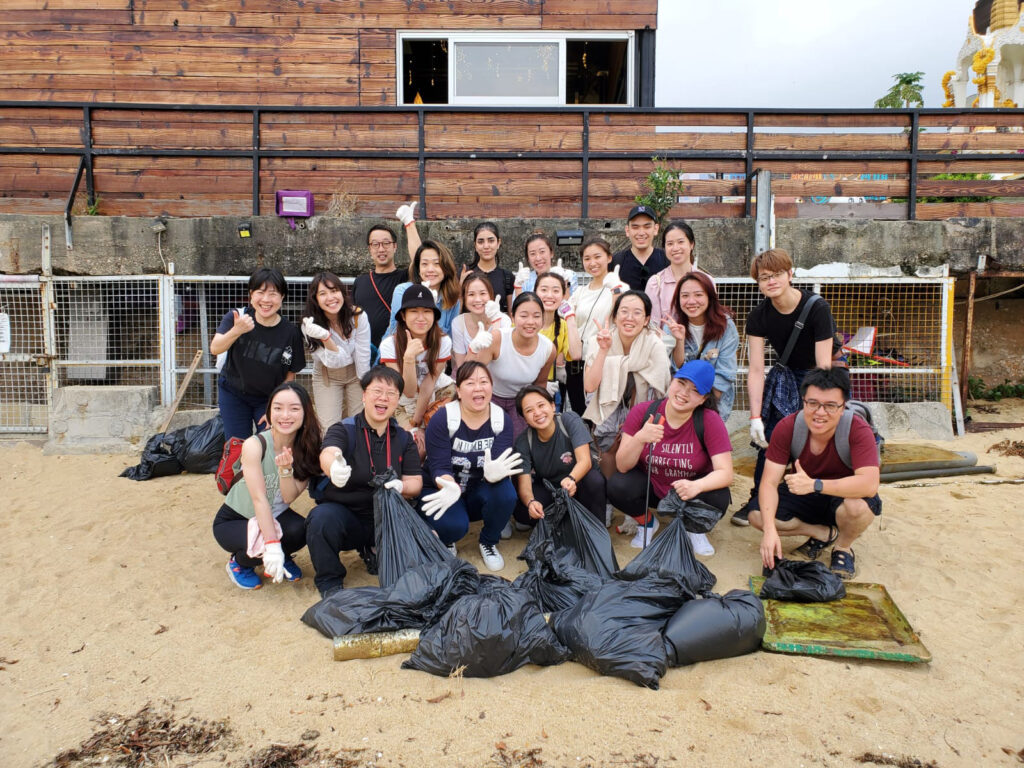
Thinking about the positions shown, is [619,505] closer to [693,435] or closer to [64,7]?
[693,435]

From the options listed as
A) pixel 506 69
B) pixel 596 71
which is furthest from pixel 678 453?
pixel 596 71

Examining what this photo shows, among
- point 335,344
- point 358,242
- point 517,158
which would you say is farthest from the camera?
point 517,158

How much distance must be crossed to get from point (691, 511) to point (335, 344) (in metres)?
2.44

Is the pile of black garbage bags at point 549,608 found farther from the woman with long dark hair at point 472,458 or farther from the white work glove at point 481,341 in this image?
the white work glove at point 481,341

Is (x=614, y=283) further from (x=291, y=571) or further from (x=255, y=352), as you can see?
(x=291, y=571)

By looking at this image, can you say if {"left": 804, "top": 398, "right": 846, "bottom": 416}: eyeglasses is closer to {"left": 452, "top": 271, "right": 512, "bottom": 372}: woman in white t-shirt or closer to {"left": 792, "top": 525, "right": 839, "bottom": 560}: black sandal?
{"left": 792, "top": 525, "right": 839, "bottom": 560}: black sandal

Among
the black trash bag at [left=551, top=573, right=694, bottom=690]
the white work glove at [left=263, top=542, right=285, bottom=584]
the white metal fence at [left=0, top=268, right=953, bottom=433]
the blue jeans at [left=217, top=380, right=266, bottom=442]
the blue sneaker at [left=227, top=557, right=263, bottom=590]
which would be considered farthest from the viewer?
the white metal fence at [left=0, top=268, right=953, bottom=433]

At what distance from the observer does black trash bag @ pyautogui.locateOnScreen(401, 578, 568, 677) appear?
9.21 ft

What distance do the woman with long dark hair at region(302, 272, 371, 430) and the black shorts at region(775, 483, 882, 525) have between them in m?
2.80

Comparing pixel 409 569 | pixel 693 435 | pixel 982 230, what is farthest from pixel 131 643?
pixel 982 230

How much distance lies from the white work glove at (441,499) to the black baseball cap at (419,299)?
3.73 ft

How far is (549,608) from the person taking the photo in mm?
3273

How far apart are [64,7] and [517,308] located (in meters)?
7.99

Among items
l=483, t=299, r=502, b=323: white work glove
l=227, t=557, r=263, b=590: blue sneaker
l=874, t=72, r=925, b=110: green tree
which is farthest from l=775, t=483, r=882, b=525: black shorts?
l=874, t=72, r=925, b=110: green tree
